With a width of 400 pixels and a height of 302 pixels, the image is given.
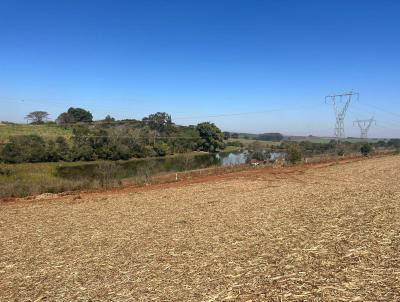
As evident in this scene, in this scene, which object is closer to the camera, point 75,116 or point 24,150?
point 24,150

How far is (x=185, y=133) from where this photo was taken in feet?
360

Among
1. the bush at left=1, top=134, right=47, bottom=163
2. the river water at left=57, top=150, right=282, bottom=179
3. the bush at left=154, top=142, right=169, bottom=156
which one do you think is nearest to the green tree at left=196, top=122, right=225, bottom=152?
the bush at left=154, top=142, right=169, bottom=156

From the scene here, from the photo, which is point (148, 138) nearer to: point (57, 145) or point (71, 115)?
point (57, 145)

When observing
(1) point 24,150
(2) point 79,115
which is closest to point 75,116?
(2) point 79,115

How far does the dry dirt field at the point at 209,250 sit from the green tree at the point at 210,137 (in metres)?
84.9

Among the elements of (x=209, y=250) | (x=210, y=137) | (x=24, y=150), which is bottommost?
(x=24, y=150)

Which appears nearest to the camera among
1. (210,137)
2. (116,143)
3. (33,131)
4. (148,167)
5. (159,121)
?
(148,167)

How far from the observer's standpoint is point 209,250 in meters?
8.00

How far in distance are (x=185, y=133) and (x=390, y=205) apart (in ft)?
323

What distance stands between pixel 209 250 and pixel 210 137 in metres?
92.0

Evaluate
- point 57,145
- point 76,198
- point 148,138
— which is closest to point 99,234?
point 76,198

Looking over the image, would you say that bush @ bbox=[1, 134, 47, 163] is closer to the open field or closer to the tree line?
the tree line

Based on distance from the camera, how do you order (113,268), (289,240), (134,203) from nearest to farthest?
(113,268), (289,240), (134,203)

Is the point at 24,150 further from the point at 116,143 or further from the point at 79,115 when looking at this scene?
the point at 79,115
